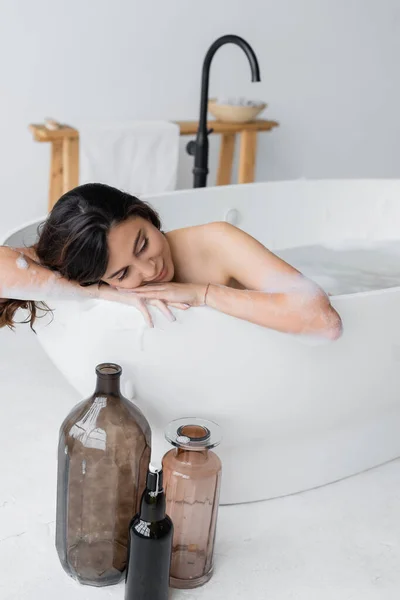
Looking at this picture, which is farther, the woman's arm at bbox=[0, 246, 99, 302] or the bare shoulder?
the bare shoulder

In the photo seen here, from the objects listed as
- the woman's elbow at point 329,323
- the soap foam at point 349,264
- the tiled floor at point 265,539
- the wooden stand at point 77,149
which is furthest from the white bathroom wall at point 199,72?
the woman's elbow at point 329,323

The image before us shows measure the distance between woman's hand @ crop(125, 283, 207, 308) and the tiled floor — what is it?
0.52m

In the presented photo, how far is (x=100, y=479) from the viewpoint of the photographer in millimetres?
1498

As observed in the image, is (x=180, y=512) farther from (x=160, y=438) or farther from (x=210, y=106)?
(x=210, y=106)

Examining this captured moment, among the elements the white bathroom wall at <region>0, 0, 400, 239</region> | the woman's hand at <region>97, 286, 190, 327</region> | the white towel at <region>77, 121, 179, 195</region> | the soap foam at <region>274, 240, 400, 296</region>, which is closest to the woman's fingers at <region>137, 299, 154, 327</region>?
the woman's hand at <region>97, 286, 190, 327</region>

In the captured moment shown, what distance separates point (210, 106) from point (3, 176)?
91 cm

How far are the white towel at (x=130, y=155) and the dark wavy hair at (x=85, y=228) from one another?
1407mm

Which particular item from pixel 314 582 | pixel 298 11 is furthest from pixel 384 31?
pixel 314 582

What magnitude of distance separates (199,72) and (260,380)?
Answer: 2361mm

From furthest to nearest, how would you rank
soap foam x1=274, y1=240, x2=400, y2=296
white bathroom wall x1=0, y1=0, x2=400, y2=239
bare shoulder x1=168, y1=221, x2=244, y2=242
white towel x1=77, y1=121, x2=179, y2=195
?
white bathroom wall x1=0, y1=0, x2=400, y2=239 < white towel x1=77, y1=121, x2=179, y2=195 < soap foam x1=274, y1=240, x2=400, y2=296 < bare shoulder x1=168, y1=221, x2=244, y2=242

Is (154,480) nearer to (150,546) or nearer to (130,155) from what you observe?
(150,546)

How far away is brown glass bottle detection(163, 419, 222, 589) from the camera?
5.04 ft

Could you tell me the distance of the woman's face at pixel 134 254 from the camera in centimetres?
153

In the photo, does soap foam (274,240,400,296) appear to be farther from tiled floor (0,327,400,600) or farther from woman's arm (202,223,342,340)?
woman's arm (202,223,342,340)
